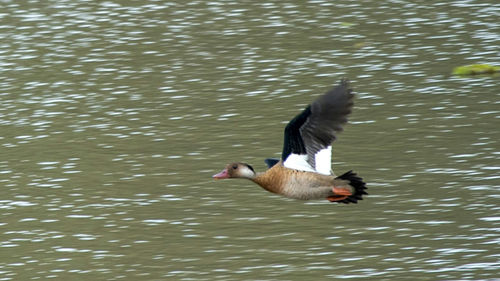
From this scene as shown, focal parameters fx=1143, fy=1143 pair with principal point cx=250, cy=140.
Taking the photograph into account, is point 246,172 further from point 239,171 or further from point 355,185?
point 355,185

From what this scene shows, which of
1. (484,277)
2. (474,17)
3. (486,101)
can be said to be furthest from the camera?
(474,17)

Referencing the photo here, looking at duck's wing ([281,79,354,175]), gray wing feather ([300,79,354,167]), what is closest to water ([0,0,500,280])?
duck's wing ([281,79,354,175])

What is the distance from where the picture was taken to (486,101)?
22.1 metres

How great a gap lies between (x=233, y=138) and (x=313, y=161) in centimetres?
867

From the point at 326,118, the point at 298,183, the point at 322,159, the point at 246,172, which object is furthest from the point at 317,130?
the point at 246,172

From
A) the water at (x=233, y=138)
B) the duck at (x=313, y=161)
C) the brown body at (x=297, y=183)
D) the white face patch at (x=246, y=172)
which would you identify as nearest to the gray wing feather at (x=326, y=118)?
the duck at (x=313, y=161)

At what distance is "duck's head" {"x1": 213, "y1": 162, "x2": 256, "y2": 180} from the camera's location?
1206 centimetres

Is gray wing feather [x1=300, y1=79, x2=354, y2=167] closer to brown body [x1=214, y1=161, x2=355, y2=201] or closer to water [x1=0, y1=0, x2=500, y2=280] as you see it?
brown body [x1=214, y1=161, x2=355, y2=201]

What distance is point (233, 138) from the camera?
2072 cm

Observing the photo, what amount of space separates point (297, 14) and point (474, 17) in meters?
4.67

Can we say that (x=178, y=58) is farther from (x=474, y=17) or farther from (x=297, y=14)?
(x=474, y=17)

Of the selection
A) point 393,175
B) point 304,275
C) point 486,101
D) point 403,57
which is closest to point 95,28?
point 403,57

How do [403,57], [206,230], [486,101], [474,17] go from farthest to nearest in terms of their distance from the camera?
[474,17], [403,57], [486,101], [206,230]

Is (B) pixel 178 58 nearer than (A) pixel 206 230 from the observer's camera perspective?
No
